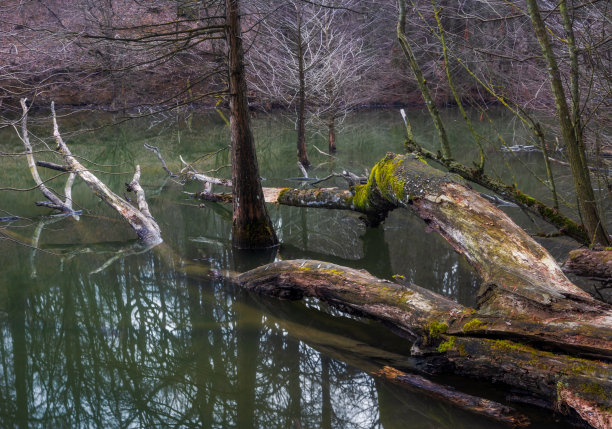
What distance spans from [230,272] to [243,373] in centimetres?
228

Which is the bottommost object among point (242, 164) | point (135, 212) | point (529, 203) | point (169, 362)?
point (169, 362)

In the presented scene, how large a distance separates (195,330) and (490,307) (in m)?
2.71

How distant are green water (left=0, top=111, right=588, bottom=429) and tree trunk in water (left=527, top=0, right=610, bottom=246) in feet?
4.53

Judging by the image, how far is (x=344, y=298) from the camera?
470cm

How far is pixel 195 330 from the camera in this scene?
4.98m

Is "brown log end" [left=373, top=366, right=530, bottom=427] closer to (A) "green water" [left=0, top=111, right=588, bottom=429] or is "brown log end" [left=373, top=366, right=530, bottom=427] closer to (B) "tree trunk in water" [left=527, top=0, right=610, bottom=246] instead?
(A) "green water" [left=0, top=111, right=588, bottom=429]

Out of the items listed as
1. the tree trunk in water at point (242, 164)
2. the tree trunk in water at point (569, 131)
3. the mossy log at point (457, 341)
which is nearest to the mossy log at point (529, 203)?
the tree trunk in water at point (569, 131)

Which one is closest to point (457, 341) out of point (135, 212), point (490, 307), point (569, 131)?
point (490, 307)

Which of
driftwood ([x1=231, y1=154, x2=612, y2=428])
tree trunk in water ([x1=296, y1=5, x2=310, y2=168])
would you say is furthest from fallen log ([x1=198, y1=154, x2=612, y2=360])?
tree trunk in water ([x1=296, y1=5, x2=310, y2=168])

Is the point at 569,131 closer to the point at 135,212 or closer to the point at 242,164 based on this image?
the point at 242,164

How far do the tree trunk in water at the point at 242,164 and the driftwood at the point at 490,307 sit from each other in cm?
134

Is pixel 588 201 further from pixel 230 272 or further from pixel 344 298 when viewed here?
pixel 230 272

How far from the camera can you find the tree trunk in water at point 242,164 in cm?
672

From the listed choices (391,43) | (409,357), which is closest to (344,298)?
(409,357)
